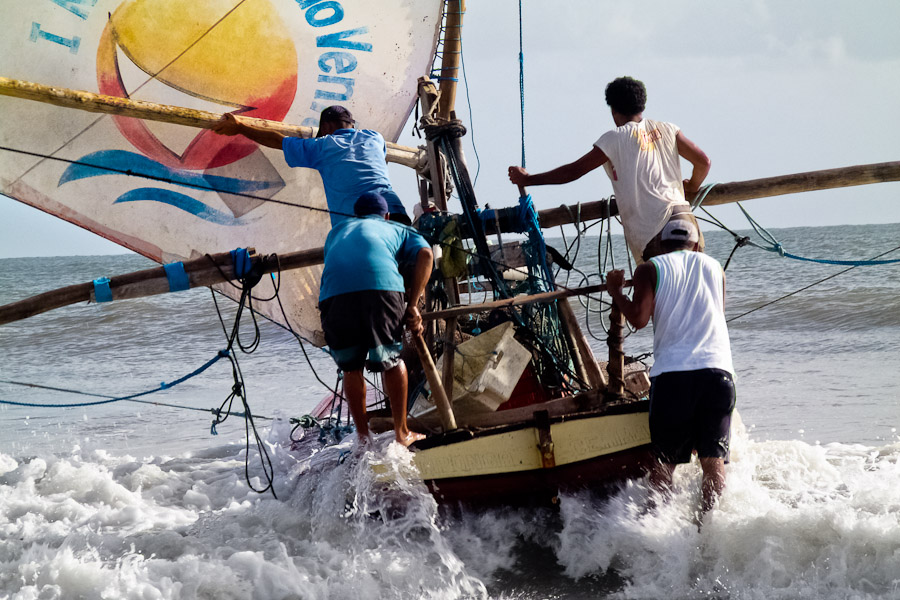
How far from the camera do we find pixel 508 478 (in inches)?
169

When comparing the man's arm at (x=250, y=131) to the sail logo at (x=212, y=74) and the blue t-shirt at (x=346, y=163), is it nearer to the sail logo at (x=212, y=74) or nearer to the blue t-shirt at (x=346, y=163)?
the blue t-shirt at (x=346, y=163)

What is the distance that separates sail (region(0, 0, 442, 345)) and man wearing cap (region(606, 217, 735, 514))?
327 cm

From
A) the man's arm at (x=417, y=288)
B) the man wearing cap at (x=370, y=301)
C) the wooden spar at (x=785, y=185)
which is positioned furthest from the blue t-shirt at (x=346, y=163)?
the wooden spar at (x=785, y=185)

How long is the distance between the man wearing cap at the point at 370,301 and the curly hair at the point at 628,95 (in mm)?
1385

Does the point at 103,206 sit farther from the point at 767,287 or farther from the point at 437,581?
the point at 767,287

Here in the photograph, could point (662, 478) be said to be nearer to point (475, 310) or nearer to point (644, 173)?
point (475, 310)

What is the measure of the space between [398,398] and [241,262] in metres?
1.33

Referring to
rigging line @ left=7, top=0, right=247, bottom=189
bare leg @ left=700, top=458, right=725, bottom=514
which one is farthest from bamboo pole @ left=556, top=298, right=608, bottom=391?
rigging line @ left=7, top=0, right=247, bottom=189

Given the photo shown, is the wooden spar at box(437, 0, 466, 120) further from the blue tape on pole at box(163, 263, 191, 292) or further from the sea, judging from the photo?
the blue tape on pole at box(163, 263, 191, 292)

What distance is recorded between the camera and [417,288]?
4.30 metres

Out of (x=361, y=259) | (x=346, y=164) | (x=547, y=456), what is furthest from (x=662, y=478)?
(x=346, y=164)

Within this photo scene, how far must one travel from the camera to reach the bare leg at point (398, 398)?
4293 mm

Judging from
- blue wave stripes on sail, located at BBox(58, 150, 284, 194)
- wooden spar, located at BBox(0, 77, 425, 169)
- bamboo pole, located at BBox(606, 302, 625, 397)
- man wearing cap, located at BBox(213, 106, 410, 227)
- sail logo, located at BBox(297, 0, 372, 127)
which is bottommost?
bamboo pole, located at BBox(606, 302, 625, 397)

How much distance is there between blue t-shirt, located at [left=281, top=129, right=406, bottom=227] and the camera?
4.68m
